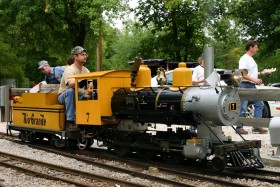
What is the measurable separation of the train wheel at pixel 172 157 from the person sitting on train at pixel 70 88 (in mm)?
2363

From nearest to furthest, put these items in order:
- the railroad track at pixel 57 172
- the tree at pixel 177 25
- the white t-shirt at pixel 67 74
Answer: the railroad track at pixel 57 172, the white t-shirt at pixel 67 74, the tree at pixel 177 25

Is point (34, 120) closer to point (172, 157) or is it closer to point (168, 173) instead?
point (172, 157)

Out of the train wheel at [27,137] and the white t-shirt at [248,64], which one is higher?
the white t-shirt at [248,64]

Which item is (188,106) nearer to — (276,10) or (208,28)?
(276,10)

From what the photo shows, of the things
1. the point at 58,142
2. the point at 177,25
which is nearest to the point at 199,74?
the point at 58,142

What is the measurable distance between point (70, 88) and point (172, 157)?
2.94 m

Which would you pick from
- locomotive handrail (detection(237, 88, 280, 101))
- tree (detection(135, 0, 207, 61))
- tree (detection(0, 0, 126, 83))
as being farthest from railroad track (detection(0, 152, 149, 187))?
tree (detection(135, 0, 207, 61))

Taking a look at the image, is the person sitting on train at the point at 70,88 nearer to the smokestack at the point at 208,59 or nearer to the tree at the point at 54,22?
the smokestack at the point at 208,59

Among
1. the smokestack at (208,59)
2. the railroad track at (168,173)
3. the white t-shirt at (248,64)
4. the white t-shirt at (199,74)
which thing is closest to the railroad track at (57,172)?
the railroad track at (168,173)

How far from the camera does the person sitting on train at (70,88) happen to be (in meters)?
10.4

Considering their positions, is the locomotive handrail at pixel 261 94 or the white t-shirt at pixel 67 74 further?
the white t-shirt at pixel 67 74

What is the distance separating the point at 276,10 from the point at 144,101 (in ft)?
57.7

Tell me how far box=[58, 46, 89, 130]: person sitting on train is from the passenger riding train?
0.63 feet

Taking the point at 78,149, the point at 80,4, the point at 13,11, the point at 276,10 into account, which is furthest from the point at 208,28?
the point at 78,149
